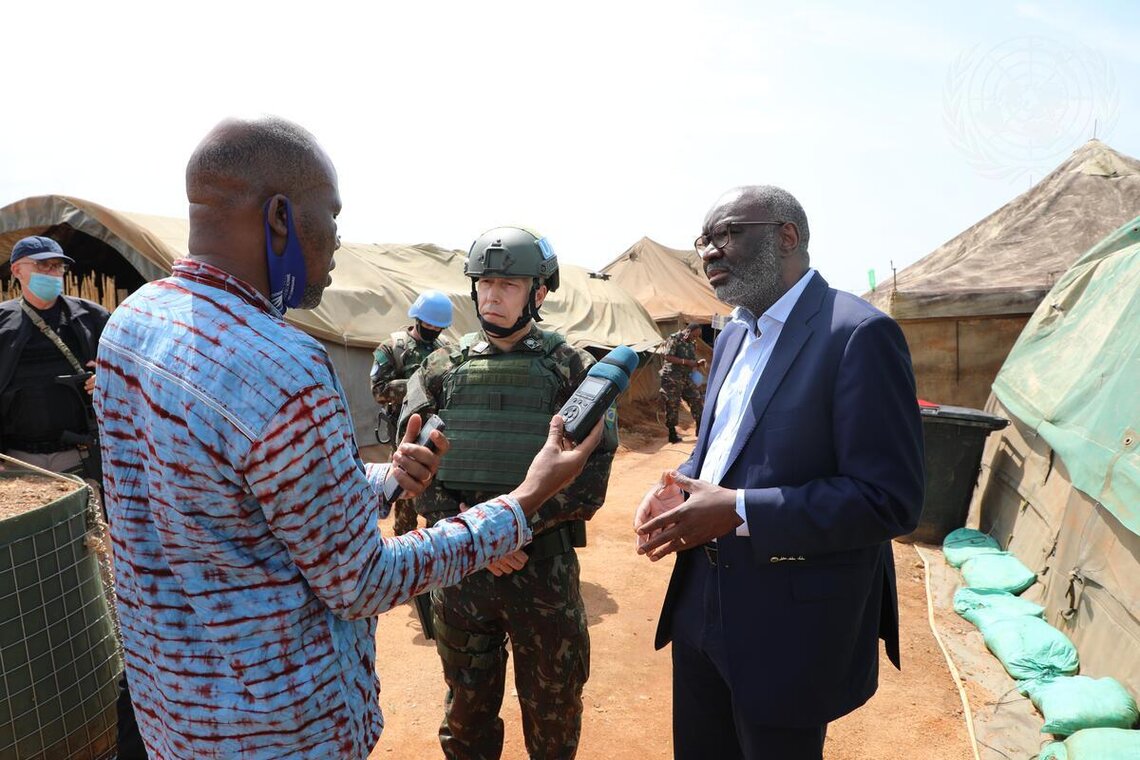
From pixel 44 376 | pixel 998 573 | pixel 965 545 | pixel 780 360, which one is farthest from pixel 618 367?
pixel 965 545

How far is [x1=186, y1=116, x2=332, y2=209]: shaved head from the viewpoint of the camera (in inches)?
54.1

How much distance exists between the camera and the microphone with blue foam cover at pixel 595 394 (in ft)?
6.06

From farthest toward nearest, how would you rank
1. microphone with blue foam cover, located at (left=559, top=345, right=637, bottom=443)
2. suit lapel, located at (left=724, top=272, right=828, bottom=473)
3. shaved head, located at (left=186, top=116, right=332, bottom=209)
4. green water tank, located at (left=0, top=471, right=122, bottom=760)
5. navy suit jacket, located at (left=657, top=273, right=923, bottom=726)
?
1. green water tank, located at (left=0, top=471, right=122, bottom=760)
2. suit lapel, located at (left=724, top=272, right=828, bottom=473)
3. navy suit jacket, located at (left=657, top=273, right=923, bottom=726)
4. microphone with blue foam cover, located at (left=559, top=345, right=637, bottom=443)
5. shaved head, located at (left=186, top=116, right=332, bottom=209)

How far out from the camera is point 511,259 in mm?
2977

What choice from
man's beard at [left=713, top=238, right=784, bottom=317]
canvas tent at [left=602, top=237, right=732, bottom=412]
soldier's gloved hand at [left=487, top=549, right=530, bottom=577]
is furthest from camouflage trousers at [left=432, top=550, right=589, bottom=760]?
canvas tent at [left=602, top=237, right=732, bottom=412]

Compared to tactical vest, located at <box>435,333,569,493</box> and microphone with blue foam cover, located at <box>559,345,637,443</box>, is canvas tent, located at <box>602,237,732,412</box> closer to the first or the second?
tactical vest, located at <box>435,333,569,493</box>

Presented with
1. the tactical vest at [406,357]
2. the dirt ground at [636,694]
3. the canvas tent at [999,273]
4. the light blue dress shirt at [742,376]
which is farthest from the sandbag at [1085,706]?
the canvas tent at [999,273]

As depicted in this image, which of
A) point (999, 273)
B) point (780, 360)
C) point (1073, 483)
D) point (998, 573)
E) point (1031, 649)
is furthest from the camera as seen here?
point (999, 273)

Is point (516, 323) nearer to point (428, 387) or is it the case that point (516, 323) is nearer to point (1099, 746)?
point (428, 387)

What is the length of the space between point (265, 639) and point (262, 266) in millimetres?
719

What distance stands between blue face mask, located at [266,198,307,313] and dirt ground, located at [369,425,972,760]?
3.06 metres

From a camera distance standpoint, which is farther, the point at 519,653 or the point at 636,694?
the point at 636,694

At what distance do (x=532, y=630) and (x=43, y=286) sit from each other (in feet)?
13.7

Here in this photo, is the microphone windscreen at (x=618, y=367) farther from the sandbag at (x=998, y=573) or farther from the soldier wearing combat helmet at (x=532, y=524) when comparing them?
the sandbag at (x=998, y=573)
